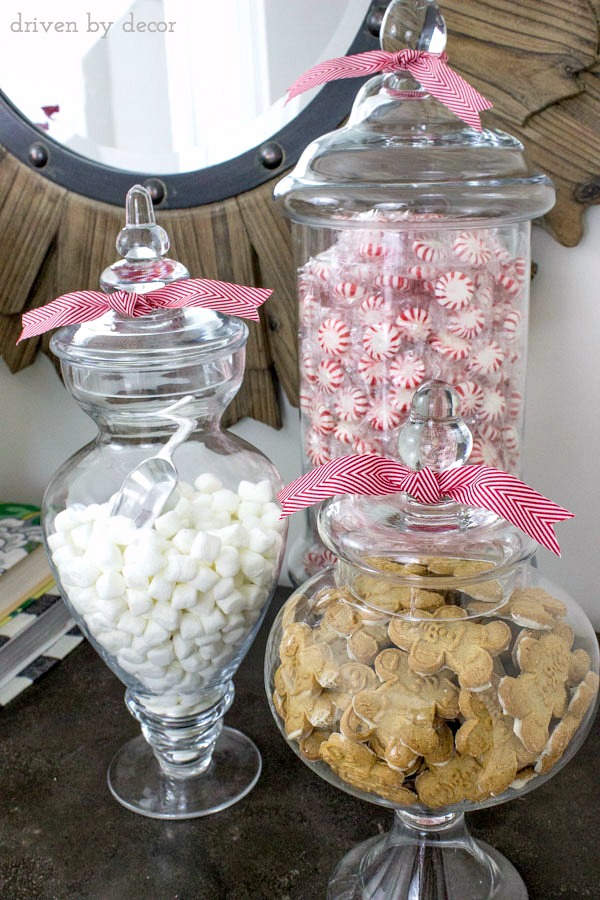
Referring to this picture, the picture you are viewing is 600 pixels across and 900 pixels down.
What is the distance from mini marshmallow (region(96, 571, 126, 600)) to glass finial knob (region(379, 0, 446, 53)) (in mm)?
381

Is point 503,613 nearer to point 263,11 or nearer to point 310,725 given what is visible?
point 310,725

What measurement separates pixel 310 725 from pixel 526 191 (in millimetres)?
356

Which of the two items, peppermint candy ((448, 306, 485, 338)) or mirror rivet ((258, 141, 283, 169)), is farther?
mirror rivet ((258, 141, 283, 169))

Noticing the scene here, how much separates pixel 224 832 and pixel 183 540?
200mm

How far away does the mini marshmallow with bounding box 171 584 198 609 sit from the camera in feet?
1.84

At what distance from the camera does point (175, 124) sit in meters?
0.79

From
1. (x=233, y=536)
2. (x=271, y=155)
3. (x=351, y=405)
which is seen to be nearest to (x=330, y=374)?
(x=351, y=405)

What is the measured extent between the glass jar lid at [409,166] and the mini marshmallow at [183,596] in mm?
256

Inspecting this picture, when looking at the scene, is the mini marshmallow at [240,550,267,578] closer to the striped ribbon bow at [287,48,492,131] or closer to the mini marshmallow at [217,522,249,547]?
the mini marshmallow at [217,522,249,547]

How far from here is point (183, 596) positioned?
56 cm

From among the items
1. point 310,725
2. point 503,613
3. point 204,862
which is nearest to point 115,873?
point 204,862

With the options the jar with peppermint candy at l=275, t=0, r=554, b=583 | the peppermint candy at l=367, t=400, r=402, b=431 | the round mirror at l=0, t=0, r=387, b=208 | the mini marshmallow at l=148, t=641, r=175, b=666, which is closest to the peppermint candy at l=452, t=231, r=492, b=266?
the jar with peppermint candy at l=275, t=0, r=554, b=583

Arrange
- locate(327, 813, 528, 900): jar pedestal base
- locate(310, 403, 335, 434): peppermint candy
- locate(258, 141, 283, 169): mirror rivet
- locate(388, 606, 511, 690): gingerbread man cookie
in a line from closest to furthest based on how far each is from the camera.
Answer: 1. locate(388, 606, 511, 690): gingerbread man cookie
2. locate(327, 813, 528, 900): jar pedestal base
3. locate(310, 403, 335, 434): peppermint candy
4. locate(258, 141, 283, 169): mirror rivet

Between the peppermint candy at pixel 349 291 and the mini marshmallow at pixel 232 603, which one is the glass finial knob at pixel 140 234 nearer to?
the peppermint candy at pixel 349 291
